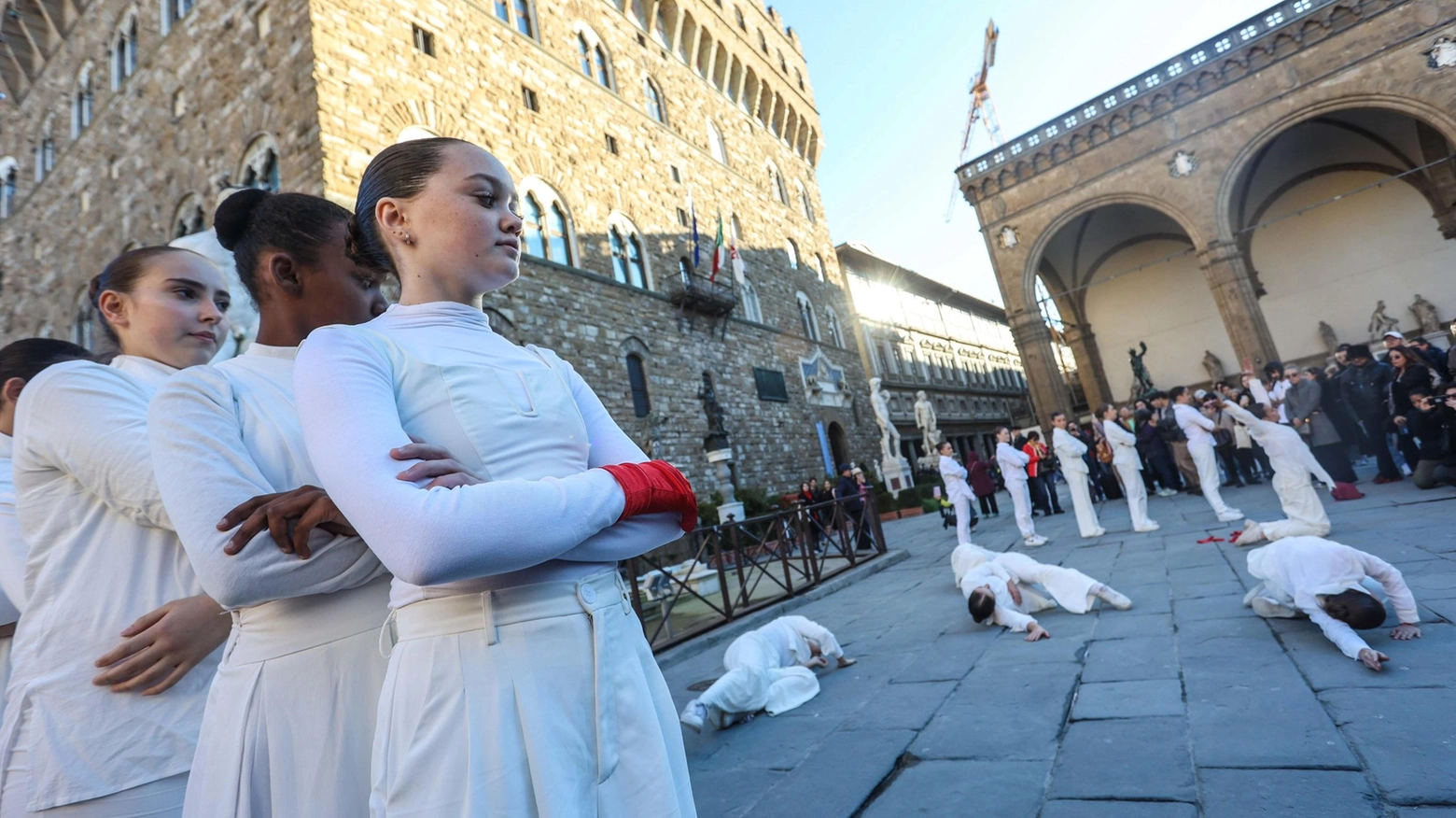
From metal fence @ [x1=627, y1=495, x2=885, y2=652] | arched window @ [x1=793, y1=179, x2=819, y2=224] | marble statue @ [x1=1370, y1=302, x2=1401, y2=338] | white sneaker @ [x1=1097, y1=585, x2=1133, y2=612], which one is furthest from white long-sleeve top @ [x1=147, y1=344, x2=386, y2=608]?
marble statue @ [x1=1370, y1=302, x2=1401, y2=338]

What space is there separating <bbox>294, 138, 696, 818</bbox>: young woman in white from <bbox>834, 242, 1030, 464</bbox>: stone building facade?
2199cm

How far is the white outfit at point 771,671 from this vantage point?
328cm

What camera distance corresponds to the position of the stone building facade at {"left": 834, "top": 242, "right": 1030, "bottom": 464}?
2761cm

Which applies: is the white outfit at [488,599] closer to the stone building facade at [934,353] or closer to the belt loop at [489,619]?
the belt loop at [489,619]

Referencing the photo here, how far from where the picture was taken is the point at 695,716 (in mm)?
3166

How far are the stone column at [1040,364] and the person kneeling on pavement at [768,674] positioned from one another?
15.9 m

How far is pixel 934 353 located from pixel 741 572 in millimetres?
29771

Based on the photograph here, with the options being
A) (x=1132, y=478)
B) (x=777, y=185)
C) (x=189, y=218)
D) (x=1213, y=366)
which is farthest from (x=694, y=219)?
(x=1213, y=366)

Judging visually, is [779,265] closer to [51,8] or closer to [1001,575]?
[1001,575]

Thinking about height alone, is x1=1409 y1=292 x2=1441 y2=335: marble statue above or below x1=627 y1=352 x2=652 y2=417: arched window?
below

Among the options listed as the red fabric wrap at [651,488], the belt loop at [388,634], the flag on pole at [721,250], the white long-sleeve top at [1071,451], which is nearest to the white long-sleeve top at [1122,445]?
the white long-sleeve top at [1071,451]

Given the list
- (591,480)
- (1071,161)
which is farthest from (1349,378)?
(1071,161)

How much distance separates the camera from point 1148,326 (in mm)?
22719

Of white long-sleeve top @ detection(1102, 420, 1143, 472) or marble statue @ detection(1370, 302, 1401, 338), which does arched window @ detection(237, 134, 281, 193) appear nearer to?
white long-sleeve top @ detection(1102, 420, 1143, 472)
